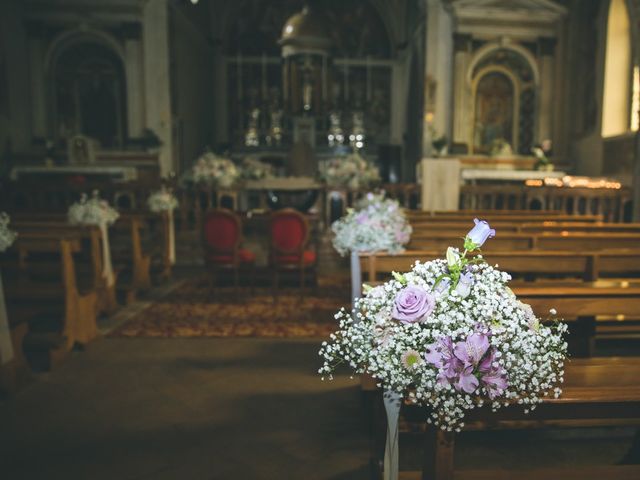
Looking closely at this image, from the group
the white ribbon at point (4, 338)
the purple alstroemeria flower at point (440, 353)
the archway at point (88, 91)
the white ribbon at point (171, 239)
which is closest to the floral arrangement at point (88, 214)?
the white ribbon at point (4, 338)

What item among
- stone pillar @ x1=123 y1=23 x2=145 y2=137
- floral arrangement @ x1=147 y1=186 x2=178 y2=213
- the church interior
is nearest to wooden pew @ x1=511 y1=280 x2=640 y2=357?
the church interior

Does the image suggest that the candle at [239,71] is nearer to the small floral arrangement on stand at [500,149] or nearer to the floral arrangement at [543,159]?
the small floral arrangement on stand at [500,149]

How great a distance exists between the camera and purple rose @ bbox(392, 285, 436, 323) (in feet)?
5.32

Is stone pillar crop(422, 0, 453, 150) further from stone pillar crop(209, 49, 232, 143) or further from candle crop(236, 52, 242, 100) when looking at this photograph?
stone pillar crop(209, 49, 232, 143)

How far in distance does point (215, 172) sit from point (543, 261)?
679cm

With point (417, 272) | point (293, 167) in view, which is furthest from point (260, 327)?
point (293, 167)

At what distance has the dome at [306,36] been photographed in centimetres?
1173

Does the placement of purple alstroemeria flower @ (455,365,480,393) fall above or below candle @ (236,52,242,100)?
below

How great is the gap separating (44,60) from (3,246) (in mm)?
11916

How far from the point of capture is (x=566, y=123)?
14258 mm

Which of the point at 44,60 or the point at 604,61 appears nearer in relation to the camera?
the point at 604,61

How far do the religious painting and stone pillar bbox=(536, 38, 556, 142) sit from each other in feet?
2.53

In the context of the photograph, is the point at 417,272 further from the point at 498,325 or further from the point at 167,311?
the point at 167,311

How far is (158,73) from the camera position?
1392 centimetres
